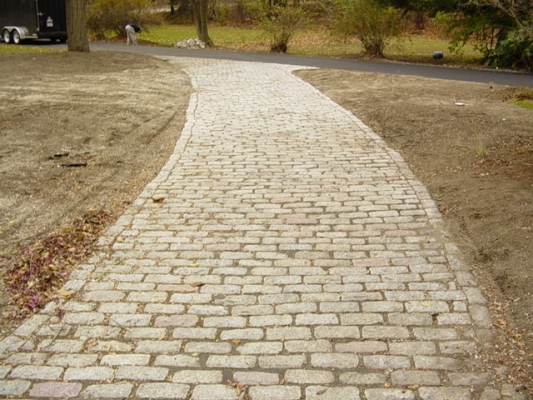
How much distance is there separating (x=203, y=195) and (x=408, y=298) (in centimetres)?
320

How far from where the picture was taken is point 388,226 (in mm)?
6348

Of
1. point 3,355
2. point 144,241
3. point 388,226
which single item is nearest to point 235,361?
point 3,355

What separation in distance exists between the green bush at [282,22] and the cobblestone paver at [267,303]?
19485mm

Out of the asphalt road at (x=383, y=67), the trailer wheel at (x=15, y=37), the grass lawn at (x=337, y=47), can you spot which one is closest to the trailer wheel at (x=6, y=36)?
the trailer wheel at (x=15, y=37)

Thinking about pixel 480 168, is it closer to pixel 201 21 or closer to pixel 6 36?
pixel 201 21

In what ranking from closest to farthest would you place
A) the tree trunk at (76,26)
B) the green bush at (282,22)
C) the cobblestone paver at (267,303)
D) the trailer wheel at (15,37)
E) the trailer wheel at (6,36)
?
the cobblestone paver at (267,303) < the tree trunk at (76,26) < the green bush at (282,22) < the trailer wheel at (15,37) < the trailer wheel at (6,36)

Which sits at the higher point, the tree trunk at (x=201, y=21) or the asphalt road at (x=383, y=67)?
the tree trunk at (x=201, y=21)

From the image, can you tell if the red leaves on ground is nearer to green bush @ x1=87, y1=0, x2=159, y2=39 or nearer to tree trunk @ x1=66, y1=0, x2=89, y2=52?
tree trunk @ x1=66, y1=0, x2=89, y2=52

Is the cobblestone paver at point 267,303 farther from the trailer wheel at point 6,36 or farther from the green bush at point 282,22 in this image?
the trailer wheel at point 6,36

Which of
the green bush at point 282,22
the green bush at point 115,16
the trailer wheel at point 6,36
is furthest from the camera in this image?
the green bush at point 115,16

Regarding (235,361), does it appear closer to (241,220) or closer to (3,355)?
(3,355)

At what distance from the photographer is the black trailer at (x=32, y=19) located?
30750mm

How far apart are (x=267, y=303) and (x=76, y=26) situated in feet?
70.3

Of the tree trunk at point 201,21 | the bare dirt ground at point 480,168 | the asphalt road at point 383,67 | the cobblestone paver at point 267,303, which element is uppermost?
the tree trunk at point 201,21
